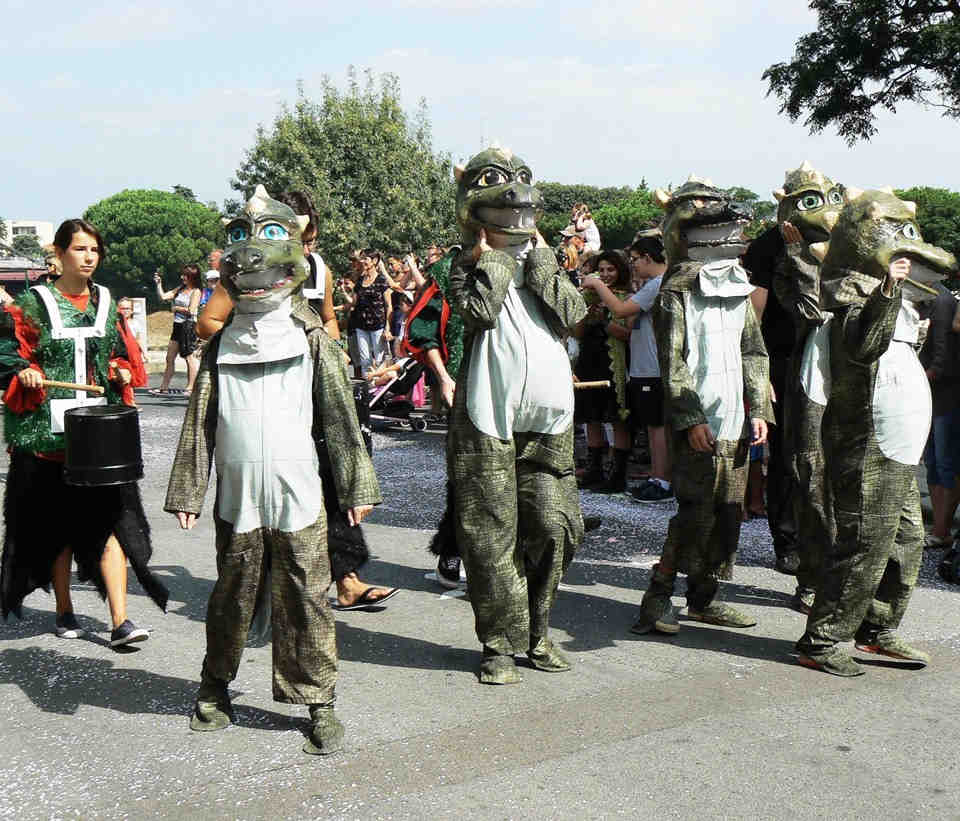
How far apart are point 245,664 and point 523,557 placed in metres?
1.34

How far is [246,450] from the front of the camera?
4176mm

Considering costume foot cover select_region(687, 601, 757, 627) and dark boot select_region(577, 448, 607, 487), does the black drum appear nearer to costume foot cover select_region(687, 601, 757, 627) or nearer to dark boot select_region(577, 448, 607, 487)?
costume foot cover select_region(687, 601, 757, 627)

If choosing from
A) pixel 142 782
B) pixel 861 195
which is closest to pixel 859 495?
pixel 861 195

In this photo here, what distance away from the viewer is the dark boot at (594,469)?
978 cm

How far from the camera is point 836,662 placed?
5.00 metres

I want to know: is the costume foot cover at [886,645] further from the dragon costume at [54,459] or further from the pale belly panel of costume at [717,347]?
the dragon costume at [54,459]

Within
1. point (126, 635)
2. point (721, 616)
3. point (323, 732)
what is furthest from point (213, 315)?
point (721, 616)

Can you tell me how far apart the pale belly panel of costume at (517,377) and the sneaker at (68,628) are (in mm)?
2320

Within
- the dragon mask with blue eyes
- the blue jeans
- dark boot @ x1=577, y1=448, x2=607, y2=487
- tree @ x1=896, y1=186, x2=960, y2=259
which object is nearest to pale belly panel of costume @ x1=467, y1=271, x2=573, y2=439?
the dragon mask with blue eyes

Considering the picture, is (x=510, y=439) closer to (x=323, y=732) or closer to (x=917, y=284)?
(x=323, y=732)

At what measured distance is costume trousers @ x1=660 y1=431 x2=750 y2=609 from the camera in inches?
207

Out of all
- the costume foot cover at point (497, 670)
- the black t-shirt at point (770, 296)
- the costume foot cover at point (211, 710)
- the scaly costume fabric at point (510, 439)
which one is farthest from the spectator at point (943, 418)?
the costume foot cover at point (211, 710)

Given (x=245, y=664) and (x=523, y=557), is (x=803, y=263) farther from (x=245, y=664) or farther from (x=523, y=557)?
(x=245, y=664)

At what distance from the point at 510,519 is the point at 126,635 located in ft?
6.30
